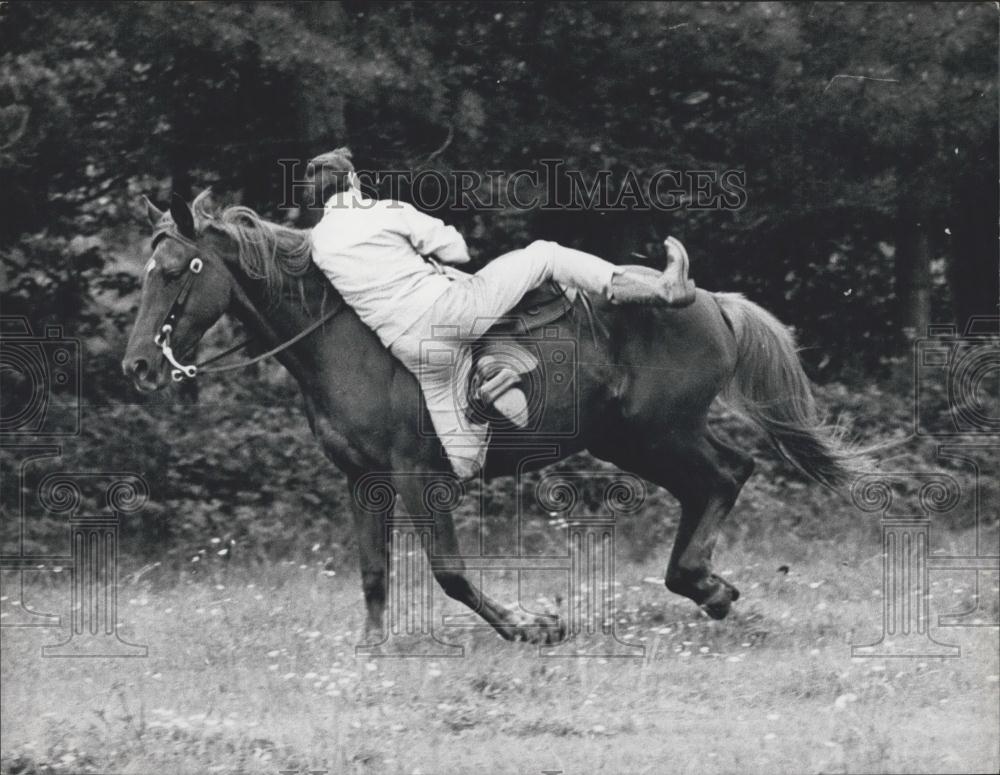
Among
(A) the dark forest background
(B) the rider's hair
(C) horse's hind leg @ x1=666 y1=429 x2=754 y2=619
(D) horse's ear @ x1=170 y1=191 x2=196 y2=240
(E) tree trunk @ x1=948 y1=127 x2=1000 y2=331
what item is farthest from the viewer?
(E) tree trunk @ x1=948 y1=127 x2=1000 y2=331

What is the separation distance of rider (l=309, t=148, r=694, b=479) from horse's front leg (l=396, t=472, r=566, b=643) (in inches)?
8.8

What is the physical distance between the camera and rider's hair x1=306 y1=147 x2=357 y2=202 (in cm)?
809

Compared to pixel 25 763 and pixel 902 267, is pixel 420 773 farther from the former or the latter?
pixel 902 267

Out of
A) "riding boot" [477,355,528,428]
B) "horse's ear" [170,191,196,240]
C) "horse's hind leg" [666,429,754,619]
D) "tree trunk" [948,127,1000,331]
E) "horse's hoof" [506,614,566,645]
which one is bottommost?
"horse's hoof" [506,614,566,645]

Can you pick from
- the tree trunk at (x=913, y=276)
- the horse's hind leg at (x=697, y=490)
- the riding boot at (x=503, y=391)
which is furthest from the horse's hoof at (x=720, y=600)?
the tree trunk at (x=913, y=276)

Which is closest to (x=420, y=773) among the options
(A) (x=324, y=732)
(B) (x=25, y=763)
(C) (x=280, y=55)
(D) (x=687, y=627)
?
(A) (x=324, y=732)

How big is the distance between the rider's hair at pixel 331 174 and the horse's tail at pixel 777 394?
82.8 inches

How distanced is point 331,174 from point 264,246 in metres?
0.50

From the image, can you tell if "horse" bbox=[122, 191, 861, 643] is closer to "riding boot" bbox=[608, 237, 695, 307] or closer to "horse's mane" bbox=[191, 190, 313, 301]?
"horse's mane" bbox=[191, 190, 313, 301]

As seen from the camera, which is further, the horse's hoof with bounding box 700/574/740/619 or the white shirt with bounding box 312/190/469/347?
the horse's hoof with bounding box 700/574/740/619

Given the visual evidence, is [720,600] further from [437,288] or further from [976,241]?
[976,241]

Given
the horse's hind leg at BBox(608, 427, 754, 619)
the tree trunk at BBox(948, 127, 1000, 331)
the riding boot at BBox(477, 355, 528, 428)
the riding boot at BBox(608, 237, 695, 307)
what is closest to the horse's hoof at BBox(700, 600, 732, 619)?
the horse's hind leg at BBox(608, 427, 754, 619)

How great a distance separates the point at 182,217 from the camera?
7762 millimetres

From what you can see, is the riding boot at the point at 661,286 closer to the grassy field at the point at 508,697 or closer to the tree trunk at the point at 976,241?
the grassy field at the point at 508,697
